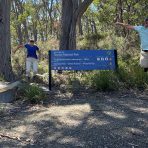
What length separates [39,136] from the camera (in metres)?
6.58

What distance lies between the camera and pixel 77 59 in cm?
1084

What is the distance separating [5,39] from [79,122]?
6002mm

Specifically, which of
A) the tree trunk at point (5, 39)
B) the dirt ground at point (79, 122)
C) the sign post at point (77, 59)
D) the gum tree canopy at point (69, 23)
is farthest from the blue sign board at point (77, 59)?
the gum tree canopy at point (69, 23)

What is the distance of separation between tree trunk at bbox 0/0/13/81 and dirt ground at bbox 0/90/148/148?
341 cm

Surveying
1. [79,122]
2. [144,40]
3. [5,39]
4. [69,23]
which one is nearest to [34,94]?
[79,122]

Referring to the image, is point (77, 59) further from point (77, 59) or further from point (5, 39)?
point (5, 39)

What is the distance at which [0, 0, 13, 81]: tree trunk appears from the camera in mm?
12281

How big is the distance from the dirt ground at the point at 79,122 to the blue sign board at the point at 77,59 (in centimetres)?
136

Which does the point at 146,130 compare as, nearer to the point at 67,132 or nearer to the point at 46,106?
the point at 67,132

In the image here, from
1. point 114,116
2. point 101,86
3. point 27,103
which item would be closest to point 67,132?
point 114,116

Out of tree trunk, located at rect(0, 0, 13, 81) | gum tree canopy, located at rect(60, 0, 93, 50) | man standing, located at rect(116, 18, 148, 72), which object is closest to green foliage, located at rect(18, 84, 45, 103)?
man standing, located at rect(116, 18, 148, 72)

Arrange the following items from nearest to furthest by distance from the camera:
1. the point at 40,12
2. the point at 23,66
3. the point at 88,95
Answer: the point at 88,95
the point at 23,66
the point at 40,12

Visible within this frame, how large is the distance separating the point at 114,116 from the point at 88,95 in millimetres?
2173

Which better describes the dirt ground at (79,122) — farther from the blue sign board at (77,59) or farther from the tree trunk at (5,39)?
the tree trunk at (5,39)
